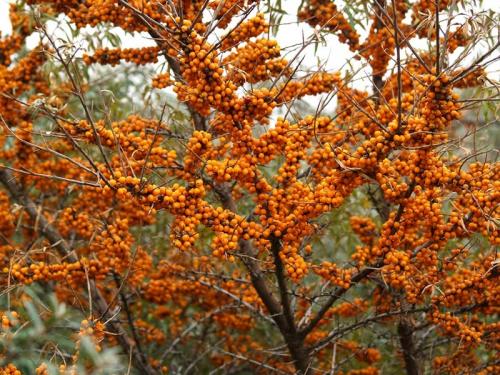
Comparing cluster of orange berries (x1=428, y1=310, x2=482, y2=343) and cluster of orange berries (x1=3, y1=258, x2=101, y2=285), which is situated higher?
cluster of orange berries (x1=428, y1=310, x2=482, y2=343)

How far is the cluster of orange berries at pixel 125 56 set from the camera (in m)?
4.31

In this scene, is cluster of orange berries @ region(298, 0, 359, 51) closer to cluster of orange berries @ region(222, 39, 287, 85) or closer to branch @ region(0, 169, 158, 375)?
cluster of orange berries @ region(222, 39, 287, 85)

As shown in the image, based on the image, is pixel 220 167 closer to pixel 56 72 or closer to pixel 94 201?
pixel 56 72

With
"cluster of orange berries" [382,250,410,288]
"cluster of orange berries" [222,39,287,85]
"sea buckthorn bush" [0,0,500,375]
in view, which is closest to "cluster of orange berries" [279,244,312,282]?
"sea buckthorn bush" [0,0,500,375]

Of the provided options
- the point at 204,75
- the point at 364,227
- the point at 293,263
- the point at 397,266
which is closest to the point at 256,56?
the point at 204,75

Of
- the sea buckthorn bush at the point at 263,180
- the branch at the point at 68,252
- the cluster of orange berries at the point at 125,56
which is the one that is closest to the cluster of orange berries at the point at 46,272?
the sea buckthorn bush at the point at 263,180

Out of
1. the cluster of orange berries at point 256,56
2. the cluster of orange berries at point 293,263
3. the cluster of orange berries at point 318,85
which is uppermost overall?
the cluster of orange berries at point 318,85

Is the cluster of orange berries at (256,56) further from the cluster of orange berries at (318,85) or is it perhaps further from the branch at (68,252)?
the branch at (68,252)

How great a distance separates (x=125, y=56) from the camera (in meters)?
4.36

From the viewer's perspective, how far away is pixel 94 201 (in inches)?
212

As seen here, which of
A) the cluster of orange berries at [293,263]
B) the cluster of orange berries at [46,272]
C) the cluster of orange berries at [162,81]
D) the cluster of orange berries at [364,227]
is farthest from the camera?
the cluster of orange berries at [364,227]

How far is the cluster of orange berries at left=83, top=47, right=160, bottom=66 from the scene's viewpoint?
4.31m

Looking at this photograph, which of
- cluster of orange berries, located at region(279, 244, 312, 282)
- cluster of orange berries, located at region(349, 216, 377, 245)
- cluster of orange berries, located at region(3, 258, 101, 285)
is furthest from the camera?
cluster of orange berries, located at region(349, 216, 377, 245)

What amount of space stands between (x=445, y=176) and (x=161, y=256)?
357cm
